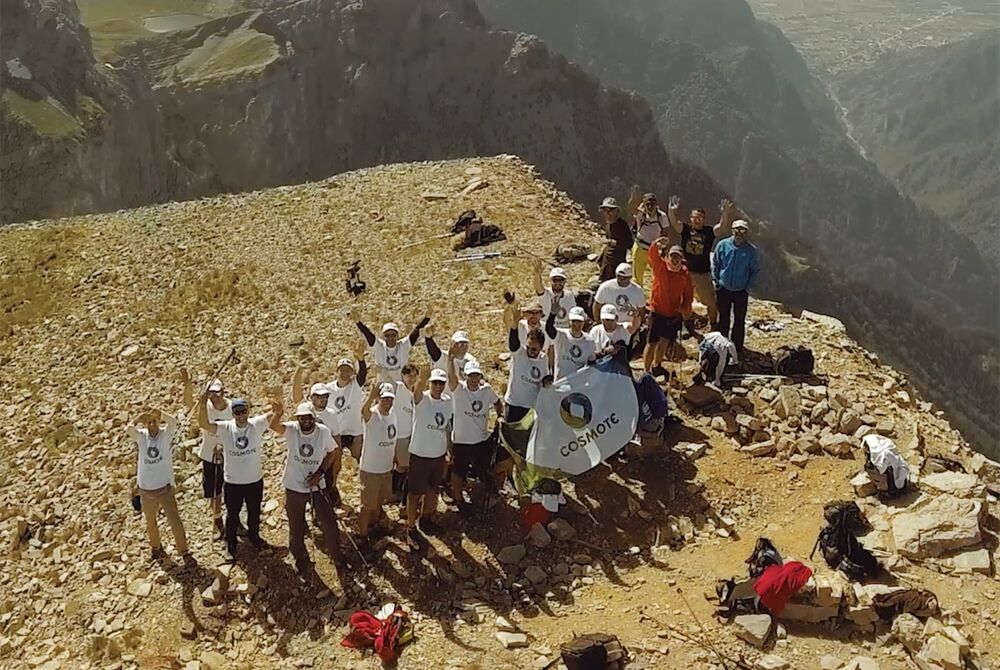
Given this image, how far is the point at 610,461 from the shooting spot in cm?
1427

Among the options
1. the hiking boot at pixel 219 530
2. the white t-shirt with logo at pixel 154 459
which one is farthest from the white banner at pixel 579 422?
the white t-shirt with logo at pixel 154 459

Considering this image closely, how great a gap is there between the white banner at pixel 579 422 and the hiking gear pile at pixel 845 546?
288cm

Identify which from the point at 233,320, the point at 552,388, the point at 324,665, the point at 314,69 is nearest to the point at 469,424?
the point at 552,388

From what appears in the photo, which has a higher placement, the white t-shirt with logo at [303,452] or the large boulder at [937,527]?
the white t-shirt with logo at [303,452]

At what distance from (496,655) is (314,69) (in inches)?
4304

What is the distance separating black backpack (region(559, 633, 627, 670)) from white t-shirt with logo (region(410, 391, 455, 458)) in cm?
309

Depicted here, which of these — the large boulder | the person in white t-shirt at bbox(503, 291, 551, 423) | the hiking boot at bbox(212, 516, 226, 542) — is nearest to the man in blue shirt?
the person in white t-shirt at bbox(503, 291, 551, 423)

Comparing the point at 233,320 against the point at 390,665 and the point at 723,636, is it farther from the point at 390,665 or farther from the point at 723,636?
the point at 723,636

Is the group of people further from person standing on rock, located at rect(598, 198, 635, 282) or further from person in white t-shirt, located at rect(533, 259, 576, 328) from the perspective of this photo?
person standing on rock, located at rect(598, 198, 635, 282)

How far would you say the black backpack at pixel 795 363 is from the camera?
1608cm

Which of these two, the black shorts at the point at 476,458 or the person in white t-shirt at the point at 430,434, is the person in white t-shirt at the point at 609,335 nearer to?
the black shorts at the point at 476,458

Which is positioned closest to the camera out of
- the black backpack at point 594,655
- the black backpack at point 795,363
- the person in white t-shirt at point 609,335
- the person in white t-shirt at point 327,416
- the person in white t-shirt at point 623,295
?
the black backpack at point 594,655

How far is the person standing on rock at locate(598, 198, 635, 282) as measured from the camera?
1742 centimetres

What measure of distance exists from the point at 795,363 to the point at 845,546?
16.4 ft
